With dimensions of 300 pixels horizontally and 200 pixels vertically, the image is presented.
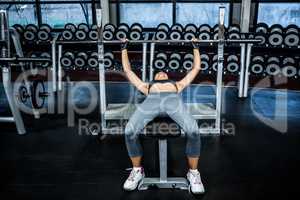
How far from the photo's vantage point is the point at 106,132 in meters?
2.78

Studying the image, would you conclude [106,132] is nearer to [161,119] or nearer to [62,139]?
[62,139]

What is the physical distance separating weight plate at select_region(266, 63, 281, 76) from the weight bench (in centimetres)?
275

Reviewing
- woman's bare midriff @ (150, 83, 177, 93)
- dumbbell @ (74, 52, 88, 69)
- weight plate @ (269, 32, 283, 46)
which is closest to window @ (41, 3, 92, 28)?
dumbbell @ (74, 52, 88, 69)

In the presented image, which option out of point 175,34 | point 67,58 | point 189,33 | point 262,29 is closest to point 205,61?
point 189,33

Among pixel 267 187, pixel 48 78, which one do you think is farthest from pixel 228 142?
pixel 48 78

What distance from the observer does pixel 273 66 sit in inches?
162

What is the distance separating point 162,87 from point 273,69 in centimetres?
286

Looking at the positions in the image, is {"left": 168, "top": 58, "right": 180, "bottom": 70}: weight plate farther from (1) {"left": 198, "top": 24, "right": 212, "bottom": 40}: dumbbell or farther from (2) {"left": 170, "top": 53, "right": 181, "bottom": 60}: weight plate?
(1) {"left": 198, "top": 24, "right": 212, "bottom": 40}: dumbbell

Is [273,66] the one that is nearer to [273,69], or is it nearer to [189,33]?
[273,69]

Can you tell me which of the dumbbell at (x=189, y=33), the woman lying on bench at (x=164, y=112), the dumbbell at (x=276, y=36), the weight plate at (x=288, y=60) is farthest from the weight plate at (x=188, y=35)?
the woman lying on bench at (x=164, y=112)

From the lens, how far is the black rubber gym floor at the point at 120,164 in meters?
1.87

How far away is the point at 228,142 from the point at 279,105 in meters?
1.32

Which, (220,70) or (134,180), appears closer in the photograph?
(134,180)

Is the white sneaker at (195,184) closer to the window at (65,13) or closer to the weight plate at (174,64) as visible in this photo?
the weight plate at (174,64)
